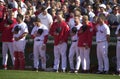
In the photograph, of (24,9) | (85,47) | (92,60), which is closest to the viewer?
(85,47)

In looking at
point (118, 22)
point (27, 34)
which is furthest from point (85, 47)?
point (27, 34)

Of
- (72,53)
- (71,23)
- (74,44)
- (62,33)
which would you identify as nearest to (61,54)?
(72,53)

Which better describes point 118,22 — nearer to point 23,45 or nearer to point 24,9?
point 23,45

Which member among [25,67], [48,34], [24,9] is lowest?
[25,67]

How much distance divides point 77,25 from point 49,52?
7.37ft

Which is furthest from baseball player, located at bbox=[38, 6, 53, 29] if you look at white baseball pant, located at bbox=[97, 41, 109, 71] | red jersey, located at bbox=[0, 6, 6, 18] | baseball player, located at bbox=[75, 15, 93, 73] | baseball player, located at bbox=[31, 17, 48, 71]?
white baseball pant, located at bbox=[97, 41, 109, 71]

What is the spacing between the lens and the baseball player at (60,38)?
58.5 ft

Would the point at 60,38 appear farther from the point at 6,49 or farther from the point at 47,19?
the point at 6,49

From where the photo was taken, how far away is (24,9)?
21328mm

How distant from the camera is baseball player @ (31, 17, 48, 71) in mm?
18203

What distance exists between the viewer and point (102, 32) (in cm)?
1716

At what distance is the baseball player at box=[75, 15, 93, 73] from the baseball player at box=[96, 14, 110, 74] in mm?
348

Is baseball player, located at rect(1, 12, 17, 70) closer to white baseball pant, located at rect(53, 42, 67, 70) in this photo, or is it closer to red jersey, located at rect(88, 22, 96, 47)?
A: white baseball pant, located at rect(53, 42, 67, 70)

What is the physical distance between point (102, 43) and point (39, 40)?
8.49 feet
